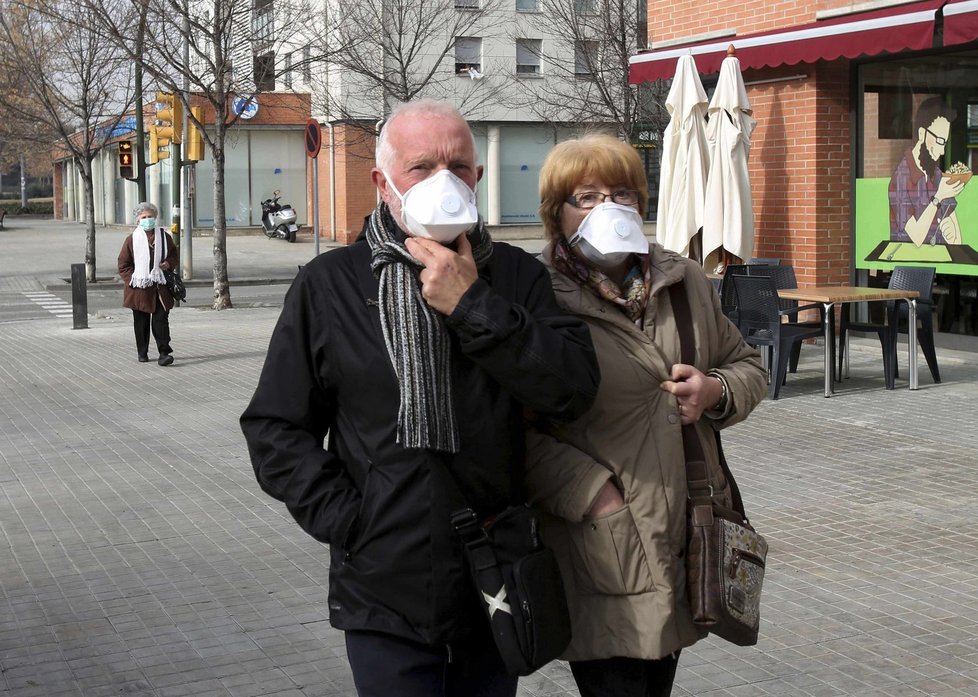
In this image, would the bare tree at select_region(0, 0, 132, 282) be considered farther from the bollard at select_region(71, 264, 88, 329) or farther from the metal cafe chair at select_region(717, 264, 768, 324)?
the metal cafe chair at select_region(717, 264, 768, 324)

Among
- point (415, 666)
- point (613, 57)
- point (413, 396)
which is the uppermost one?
point (613, 57)

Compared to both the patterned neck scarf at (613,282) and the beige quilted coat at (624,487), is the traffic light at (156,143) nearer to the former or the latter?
the patterned neck scarf at (613,282)

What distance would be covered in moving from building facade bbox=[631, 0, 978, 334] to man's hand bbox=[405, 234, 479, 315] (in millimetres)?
10421

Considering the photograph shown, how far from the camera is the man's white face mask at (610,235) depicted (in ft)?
9.52

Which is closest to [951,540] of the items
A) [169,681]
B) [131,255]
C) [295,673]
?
[295,673]

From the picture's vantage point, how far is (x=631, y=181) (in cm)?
302

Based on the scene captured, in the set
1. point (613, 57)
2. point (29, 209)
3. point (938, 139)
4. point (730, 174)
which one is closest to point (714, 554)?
point (730, 174)

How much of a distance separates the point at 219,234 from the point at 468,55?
25.1m

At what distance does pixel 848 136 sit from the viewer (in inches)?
550

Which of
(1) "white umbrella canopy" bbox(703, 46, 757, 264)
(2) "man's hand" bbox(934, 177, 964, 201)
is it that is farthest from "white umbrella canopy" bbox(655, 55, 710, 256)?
(2) "man's hand" bbox(934, 177, 964, 201)

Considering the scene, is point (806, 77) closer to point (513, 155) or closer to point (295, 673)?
point (295, 673)

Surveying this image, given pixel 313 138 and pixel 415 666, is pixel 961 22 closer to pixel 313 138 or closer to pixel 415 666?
pixel 415 666

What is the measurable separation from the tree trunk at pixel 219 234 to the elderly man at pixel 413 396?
1962 cm

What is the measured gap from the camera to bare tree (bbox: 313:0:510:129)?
31.5 metres
